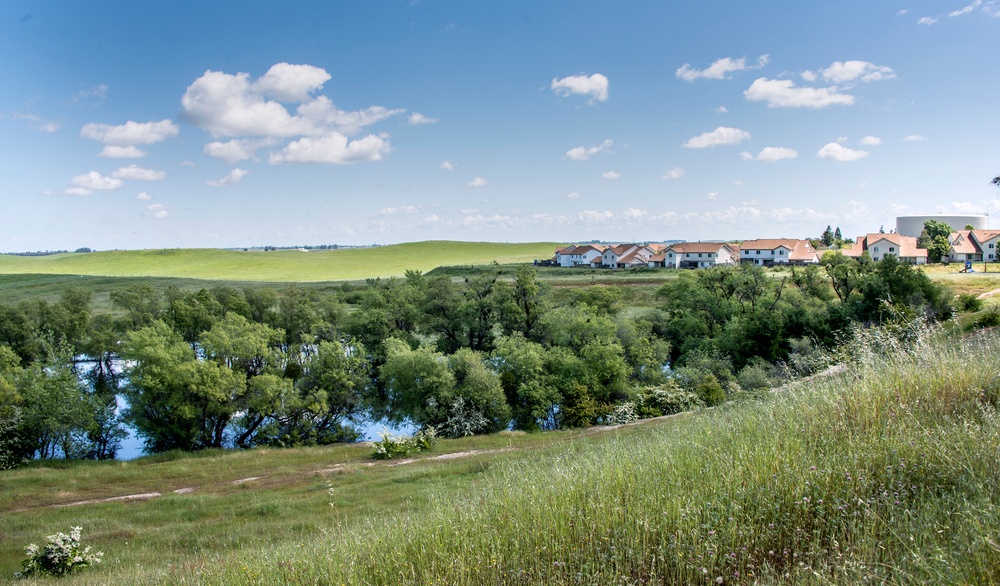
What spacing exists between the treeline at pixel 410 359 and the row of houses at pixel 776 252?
53686 mm

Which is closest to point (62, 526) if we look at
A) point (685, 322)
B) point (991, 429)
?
point (991, 429)

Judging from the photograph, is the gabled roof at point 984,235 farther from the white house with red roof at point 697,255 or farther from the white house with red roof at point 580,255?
the white house with red roof at point 580,255

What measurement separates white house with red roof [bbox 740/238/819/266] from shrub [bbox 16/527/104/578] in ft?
406

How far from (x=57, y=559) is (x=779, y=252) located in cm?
13542

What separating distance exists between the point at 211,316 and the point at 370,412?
2386cm

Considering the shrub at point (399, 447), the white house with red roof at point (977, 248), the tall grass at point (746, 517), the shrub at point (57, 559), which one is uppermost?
the white house with red roof at point (977, 248)

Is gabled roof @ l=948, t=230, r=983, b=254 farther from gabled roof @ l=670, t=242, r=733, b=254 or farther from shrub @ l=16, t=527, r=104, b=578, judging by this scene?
shrub @ l=16, t=527, r=104, b=578

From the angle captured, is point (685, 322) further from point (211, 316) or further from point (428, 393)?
point (211, 316)

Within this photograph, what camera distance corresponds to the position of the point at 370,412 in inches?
1829

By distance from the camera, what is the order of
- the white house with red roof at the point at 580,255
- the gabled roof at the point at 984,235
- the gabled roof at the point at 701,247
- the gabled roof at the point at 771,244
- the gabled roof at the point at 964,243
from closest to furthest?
the gabled roof at the point at 964,243
the gabled roof at the point at 984,235
the gabled roof at the point at 771,244
the gabled roof at the point at 701,247
the white house with red roof at the point at 580,255

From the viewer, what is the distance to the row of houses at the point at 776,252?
11812 cm

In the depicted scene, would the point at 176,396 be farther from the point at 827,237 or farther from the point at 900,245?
the point at 827,237

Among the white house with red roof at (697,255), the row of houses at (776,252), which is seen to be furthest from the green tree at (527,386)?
the white house with red roof at (697,255)

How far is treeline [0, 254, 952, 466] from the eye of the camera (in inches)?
1506
